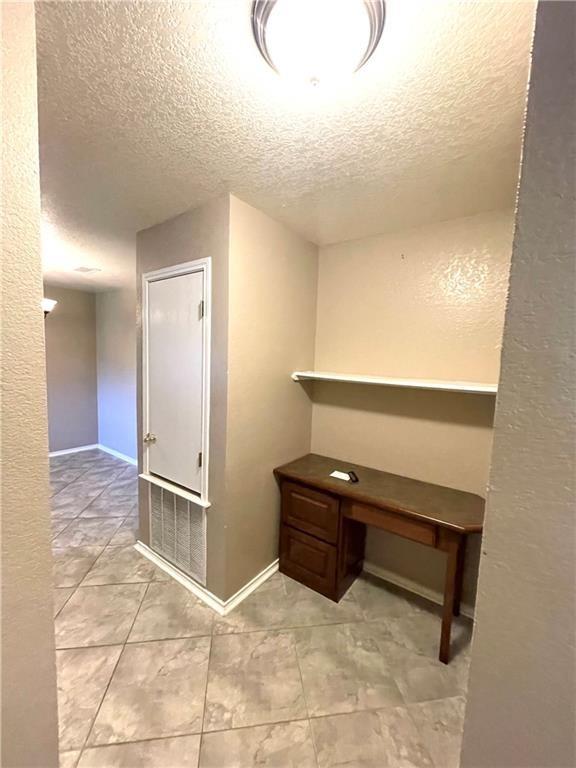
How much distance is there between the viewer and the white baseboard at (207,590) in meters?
1.93

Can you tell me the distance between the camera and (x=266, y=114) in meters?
1.15

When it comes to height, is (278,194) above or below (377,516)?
above

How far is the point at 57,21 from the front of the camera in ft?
2.78

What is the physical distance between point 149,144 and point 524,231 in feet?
4.96

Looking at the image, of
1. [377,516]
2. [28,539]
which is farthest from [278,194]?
[377,516]

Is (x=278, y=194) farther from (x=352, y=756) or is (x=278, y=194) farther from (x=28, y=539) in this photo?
(x=352, y=756)

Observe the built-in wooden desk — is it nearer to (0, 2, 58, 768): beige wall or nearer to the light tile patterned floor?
the light tile patterned floor

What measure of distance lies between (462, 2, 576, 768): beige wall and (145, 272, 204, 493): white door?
1.67 m

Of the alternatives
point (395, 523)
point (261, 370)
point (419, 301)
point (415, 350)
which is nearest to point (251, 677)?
point (395, 523)

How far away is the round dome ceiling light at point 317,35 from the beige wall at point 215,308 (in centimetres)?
86

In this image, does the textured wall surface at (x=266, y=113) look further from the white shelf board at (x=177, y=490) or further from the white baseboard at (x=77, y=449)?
the white baseboard at (x=77, y=449)

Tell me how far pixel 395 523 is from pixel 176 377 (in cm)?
164

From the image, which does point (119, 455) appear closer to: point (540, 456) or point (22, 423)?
point (22, 423)

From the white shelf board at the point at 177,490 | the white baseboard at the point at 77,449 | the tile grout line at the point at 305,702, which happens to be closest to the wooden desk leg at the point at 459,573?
the tile grout line at the point at 305,702
